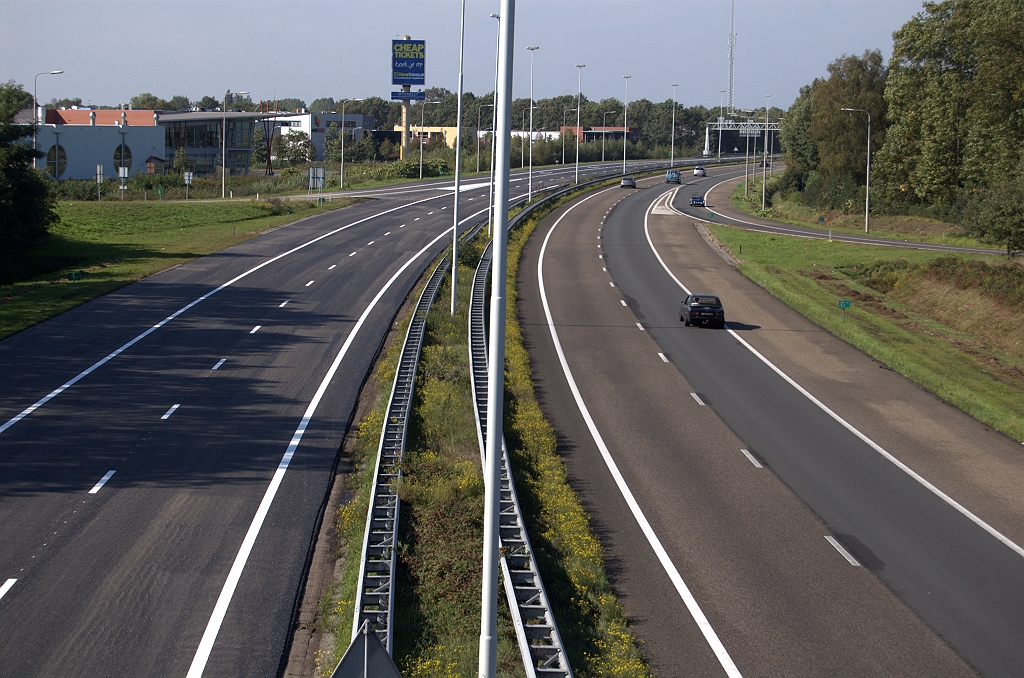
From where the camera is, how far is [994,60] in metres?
55.9

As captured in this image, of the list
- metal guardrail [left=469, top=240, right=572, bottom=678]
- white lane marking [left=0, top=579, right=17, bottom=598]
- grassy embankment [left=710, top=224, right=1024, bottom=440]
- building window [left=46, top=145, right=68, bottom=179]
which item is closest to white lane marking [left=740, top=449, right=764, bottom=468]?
metal guardrail [left=469, top=240, right=572, bottom=678]

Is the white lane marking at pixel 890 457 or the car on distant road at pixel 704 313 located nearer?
the white lane marking at pixel 890 457

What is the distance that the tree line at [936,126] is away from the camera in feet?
179

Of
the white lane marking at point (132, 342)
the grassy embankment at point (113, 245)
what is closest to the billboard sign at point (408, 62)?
the grassy embankment at point (113, 245)

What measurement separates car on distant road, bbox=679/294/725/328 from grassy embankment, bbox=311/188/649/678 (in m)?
13.5

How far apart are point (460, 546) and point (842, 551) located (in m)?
7.07

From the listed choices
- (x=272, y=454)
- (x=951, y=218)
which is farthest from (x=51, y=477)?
(x=951, y=218)

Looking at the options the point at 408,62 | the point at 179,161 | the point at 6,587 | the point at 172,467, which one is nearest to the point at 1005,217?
the point at 172,467

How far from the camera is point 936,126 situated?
74.2 metres

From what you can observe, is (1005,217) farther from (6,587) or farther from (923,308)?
(6,587)

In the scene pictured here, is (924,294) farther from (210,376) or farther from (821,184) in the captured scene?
(821,184)

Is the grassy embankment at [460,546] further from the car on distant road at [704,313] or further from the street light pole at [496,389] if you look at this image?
the car on distant road at [704,313]

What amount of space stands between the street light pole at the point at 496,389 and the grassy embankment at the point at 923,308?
20.4m

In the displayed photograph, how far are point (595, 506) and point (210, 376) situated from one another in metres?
13.4
